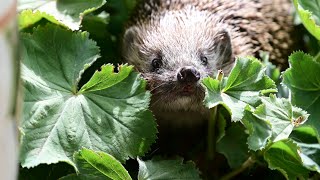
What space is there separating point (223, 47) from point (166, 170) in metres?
0.53

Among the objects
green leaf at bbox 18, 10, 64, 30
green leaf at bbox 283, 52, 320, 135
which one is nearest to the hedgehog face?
green leaf at bbox 283, 52, 320, 135

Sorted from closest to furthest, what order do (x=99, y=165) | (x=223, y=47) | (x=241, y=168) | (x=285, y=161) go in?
(x=99, y=165) → (x=285, y=161) → (x=241, y=168) → (x=223, y=47)

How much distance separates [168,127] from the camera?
1.79 meters

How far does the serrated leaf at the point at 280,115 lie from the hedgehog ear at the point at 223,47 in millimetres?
400

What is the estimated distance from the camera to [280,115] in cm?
131

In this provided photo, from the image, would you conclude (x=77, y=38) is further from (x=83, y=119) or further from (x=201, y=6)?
(x=201, y=6)

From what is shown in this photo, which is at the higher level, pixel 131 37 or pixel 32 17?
pixel 32 17

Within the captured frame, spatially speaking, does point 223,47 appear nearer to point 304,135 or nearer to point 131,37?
point 131,37

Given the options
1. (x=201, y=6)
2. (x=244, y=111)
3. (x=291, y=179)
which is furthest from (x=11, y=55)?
(x=201, y=6)

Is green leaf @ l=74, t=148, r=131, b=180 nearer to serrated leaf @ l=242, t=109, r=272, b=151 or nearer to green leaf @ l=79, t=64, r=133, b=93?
green leaf @ l=79, t=64, r=133, b=93

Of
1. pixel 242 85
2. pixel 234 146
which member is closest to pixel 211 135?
pixel 234 146

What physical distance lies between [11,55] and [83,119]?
2.22ft

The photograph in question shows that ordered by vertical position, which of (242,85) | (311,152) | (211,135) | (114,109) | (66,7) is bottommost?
(311,152)

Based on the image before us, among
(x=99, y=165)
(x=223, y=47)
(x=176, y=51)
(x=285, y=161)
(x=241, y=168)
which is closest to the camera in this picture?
(x=99, y=165)
